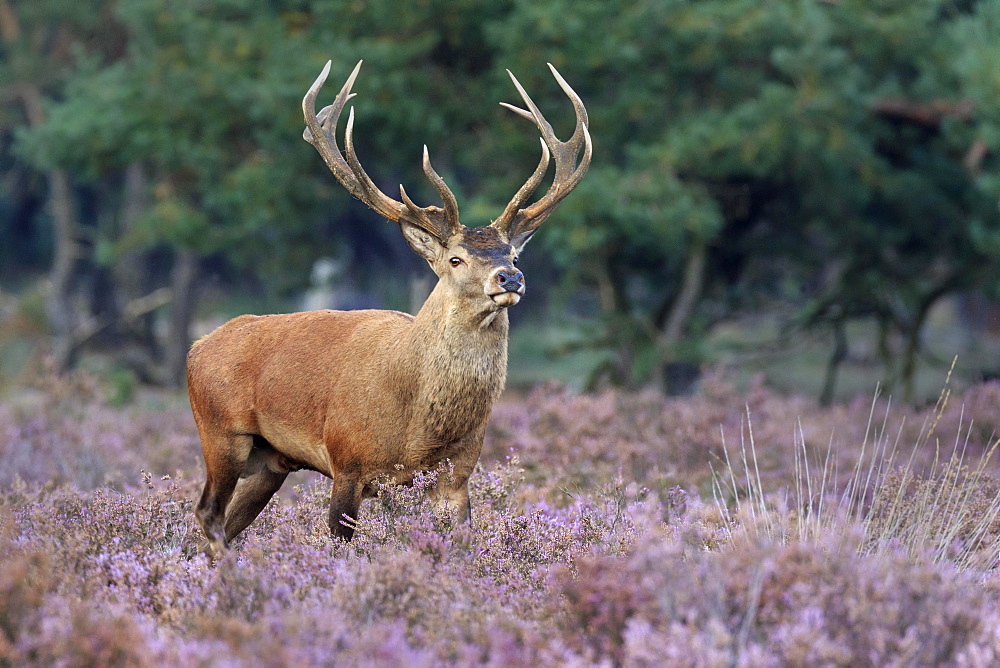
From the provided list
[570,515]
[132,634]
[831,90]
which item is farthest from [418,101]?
[132,634]

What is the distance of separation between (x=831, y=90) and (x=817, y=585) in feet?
34.4

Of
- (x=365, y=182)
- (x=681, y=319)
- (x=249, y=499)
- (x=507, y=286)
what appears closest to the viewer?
(x=507, y=286)

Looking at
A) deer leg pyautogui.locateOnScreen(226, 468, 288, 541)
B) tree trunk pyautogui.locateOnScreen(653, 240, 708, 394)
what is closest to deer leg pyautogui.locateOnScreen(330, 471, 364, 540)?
deer leg pyautogui.locateOnScreen(226, 468, 288, 541)

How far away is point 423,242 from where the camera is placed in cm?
569

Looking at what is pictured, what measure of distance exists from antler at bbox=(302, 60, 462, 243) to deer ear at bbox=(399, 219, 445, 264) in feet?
0.11

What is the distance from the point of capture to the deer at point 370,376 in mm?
5320

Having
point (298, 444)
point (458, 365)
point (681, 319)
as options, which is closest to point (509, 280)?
point (458, 365)

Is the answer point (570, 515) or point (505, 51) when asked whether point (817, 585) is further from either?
point (505, 51)

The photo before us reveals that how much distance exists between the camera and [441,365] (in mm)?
5316

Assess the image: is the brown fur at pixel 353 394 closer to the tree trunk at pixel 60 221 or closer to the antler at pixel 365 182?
the antler at pixel 365 182

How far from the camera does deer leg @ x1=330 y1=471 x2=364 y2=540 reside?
5266mm

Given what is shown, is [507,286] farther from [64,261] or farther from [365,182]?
[64,261]

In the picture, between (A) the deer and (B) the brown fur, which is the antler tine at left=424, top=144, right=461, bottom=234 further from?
(B) the brown fur

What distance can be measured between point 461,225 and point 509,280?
2.44 feet
